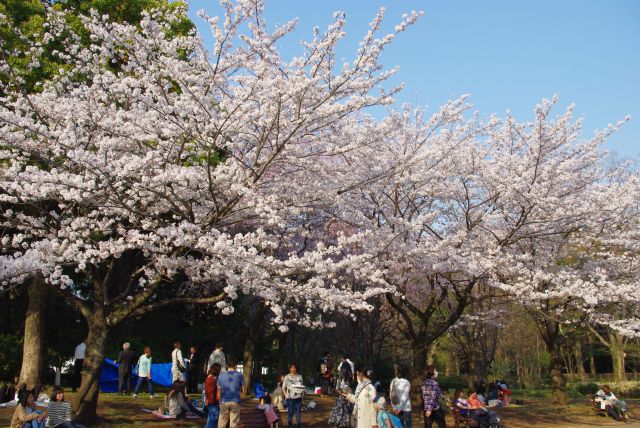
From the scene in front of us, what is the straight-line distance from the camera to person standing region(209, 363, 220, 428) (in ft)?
33.1

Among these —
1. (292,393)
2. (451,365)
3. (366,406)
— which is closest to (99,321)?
(292,393)

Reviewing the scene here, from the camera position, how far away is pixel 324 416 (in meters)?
14.0

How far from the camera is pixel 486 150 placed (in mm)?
15734

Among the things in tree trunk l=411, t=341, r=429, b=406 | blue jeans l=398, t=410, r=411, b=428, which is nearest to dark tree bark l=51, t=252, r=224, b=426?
blue jeans l=398, t=410, r=411, b=428

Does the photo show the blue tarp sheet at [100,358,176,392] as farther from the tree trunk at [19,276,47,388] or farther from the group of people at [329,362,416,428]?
the group of people at [329,362,416,428]

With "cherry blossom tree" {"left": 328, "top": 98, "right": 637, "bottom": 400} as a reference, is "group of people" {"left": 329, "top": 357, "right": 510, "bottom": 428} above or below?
below

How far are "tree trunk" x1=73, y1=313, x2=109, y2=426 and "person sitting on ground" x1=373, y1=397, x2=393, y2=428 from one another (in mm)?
4602

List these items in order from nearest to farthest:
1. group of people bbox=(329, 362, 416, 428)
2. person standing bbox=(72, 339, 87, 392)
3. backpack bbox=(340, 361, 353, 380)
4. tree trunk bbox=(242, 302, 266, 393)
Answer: group of people bbox=(329, 362, 416, 428) < person standing bbox=(72, 339, 87, 392) < backpack bbox=(340, 361, 353, 380) < tree trunk bbox=(242, 302, 266, 393)

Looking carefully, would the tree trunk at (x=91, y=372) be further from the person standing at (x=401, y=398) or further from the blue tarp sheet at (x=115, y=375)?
the blue tarp sheet at (x=115, y=375)

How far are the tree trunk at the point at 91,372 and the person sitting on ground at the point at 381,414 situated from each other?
4602mm

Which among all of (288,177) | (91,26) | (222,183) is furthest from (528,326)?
(91,26)

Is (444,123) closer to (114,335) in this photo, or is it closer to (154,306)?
(154,306)

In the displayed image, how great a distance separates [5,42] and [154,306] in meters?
6.69

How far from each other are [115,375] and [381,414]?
1128 centimetres
